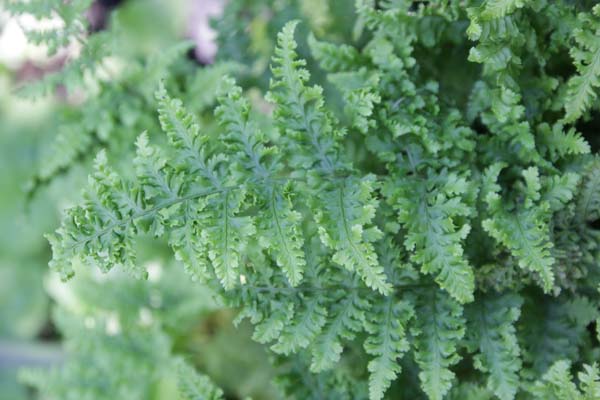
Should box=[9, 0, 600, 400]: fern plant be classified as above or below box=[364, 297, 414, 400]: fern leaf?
above

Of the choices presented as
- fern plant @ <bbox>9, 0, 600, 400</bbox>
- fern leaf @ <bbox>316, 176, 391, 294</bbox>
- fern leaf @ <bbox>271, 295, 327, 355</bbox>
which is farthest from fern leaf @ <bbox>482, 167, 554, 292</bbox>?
fern leaf @ <bbox>271, 295, 327, 355</bbox>

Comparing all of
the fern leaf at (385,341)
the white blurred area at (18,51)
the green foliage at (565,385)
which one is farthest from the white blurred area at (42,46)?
the green foliage at (565,385)

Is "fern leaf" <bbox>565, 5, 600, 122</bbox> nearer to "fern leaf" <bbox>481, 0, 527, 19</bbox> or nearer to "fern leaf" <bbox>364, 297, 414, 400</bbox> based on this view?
"fern leaf" <bbox>481, 0, 527, 19</bbox>

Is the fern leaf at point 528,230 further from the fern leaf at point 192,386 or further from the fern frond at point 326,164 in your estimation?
the fern leaf at point 192,386

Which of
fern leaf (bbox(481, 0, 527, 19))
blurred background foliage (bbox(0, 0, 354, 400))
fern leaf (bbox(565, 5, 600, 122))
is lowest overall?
blurred background foliage (bbox(0, 0, 354, 400))

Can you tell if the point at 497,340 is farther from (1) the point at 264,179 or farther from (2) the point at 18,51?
(2) the point at 18,51

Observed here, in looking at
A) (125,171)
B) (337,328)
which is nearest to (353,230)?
(337,328)

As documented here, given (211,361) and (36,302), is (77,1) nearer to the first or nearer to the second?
(211,361)
